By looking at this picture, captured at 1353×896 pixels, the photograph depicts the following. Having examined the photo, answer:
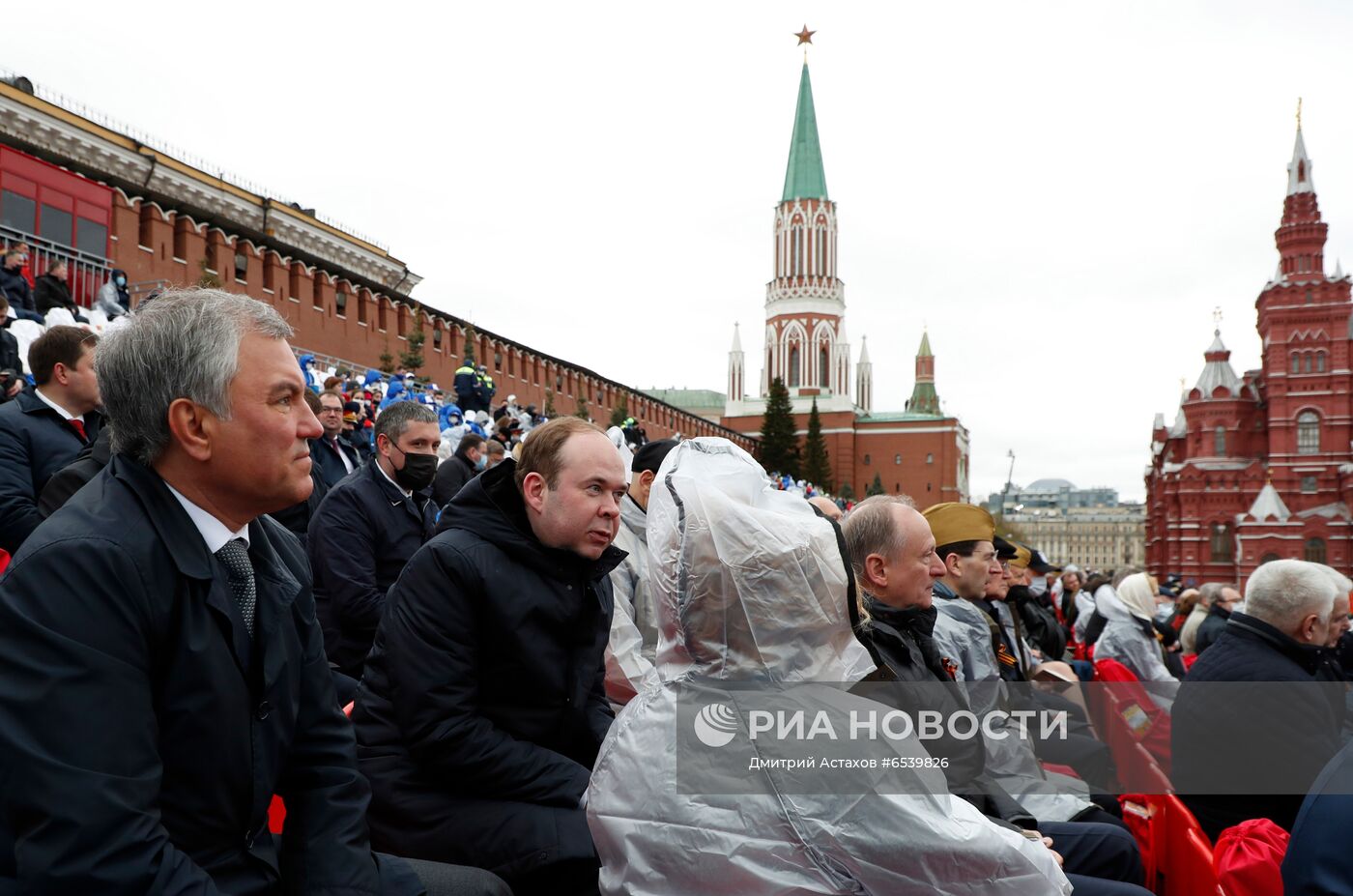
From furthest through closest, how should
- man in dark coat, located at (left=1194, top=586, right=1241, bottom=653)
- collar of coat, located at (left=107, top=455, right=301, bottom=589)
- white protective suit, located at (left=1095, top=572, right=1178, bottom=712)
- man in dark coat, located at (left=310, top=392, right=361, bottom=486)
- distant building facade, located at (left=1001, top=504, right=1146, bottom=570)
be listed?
1. distant building facade, located at (left=1001, top=504, right=1146, bottom=570)
2. man in dark coat, located at (left=1194, top=586, right=1241, bottom=653)
3. white protective suit, located at (left=1095, top=572, right=1178, bottom=712)
4. man in dark coat, located at (left=310, top=392, right=361, bottom=486)
5. collar of coat, located at (left=107, top=455, right=301, bottom=589)

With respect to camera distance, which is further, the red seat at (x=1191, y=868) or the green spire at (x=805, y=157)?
the green spire at (x=805, y=157)

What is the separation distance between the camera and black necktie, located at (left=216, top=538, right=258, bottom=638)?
69.9 inches

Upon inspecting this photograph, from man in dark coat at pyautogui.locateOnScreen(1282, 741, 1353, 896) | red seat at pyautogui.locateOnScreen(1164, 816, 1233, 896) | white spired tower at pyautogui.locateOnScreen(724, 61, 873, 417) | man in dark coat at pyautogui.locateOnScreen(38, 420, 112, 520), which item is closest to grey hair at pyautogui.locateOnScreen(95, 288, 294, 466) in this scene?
man in dark coat at pyautogui.locateOnScreen(38, 420, 112, 520)

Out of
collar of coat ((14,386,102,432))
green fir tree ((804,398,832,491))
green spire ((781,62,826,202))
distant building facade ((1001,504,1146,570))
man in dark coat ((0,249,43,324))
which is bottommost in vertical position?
distant building facade ((1001,504,1146,570))

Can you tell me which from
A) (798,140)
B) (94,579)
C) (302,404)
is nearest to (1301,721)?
(302,404)

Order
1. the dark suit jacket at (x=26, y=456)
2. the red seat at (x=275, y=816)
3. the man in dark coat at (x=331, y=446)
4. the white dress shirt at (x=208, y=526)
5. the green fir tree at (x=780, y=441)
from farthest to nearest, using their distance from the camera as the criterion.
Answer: the green fir tree at (x=780, y=441)
the man in dark coat at (x=331, y=446)
the dark suit jacket at (x=26, y=456)
the red seat at (x=275, y=816)
the white dress shirt at (x=208, y=526)

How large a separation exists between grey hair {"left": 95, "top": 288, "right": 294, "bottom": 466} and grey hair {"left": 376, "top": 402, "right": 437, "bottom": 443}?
9.34 ft

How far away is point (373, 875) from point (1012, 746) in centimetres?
249

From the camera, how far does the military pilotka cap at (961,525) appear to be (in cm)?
426

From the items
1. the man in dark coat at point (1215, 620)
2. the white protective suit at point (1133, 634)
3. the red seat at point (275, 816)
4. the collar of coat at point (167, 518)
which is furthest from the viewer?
the man in dark coat at point (1215, 620)

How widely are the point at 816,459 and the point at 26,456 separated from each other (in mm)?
67688

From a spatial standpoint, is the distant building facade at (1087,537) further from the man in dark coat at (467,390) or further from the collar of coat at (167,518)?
the collar of coat at (167,518)

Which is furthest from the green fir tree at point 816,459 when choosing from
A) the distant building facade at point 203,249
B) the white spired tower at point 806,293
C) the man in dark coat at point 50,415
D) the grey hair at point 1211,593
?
the man in dark coat at point 50,415

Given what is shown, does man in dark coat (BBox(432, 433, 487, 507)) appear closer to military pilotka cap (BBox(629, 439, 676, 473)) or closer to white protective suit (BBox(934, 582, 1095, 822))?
military pilotka cap (BBox(629, 439, 676, 473))
